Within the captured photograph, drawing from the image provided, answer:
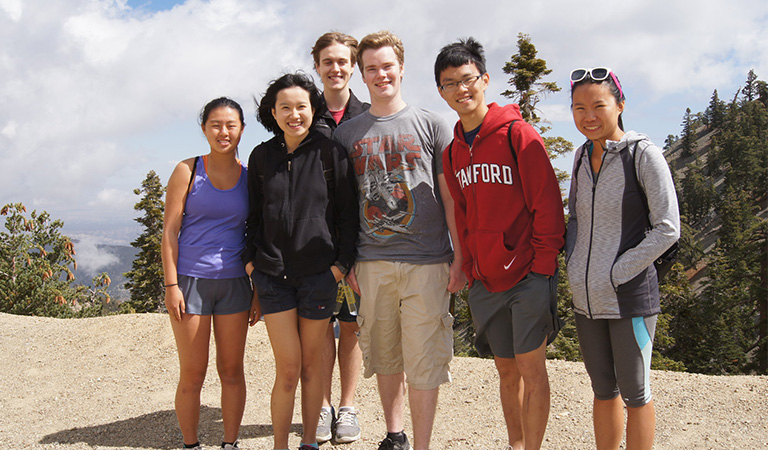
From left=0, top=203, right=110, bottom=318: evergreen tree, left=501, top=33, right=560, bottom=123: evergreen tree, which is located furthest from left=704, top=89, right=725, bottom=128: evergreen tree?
left=0, top=203, right=110, bottom=318: evergreen tree

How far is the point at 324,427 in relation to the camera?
16.3ft

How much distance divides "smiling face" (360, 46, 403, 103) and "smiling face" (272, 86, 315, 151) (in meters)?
0.49

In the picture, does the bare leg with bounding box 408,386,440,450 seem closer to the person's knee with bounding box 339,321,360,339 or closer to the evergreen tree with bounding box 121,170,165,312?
the person's knee with bounding box 339,321,360,339

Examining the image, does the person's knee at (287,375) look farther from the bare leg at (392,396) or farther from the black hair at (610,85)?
the black hair at (610,85)

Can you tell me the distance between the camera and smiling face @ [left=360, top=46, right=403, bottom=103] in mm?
3873

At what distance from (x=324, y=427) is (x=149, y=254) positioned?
100ft

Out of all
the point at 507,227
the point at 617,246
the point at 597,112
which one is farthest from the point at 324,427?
the point at 597,112

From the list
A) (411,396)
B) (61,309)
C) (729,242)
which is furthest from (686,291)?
(411,396)

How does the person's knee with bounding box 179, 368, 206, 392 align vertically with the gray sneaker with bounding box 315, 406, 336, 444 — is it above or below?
above

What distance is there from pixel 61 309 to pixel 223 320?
15.6 meters

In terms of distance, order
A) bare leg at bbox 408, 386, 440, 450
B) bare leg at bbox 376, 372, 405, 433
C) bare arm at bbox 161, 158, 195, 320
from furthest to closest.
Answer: bare leg at bbox 376, 372, 405, 433 < bare arm at bbox 161, 158, 195, 320 < bare leg at bbox 408, 386, 440, 450

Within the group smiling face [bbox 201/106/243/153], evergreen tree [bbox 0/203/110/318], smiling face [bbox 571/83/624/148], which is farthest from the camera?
evergreen tree [bbox 0/203/110/318]

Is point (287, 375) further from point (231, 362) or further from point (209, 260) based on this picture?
point (209, 260)

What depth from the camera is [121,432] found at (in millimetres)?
5602
